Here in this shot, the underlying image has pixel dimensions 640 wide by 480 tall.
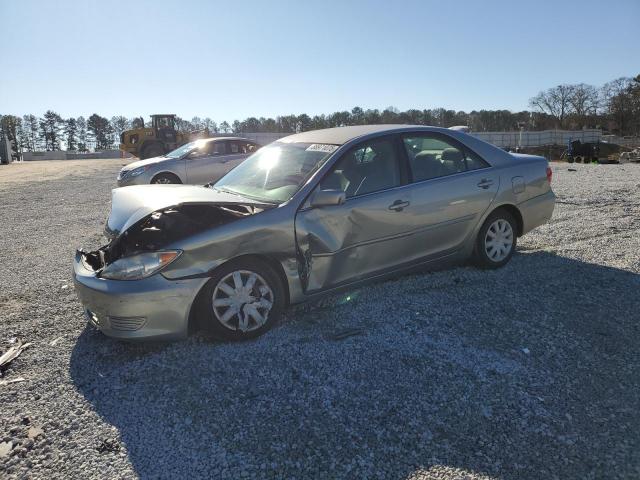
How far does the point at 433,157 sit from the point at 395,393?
2.61 metres

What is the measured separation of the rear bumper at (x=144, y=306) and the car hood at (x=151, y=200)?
634 mm

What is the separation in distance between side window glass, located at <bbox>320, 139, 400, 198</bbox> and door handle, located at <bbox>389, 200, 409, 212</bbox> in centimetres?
17

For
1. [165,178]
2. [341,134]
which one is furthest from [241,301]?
[165,178]

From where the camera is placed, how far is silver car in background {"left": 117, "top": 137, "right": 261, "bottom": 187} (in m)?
11.6

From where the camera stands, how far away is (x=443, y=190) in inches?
184

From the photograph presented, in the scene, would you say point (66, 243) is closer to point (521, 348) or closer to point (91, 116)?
point (521, 348)

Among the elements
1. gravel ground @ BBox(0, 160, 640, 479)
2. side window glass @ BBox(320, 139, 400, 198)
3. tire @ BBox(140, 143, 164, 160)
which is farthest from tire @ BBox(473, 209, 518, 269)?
tire @ BBox(140, 143, 164, 160)

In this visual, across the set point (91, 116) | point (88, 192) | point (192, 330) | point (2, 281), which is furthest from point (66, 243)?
point (91, 116)

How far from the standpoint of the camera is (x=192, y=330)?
366 centimetres

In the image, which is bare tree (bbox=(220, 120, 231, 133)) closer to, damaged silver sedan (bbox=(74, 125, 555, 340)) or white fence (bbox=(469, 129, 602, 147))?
white fence (bbox=(469, 129, 602, 147))

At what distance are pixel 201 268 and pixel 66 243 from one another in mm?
4939

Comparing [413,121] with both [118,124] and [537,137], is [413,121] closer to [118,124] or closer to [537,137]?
[537,137]

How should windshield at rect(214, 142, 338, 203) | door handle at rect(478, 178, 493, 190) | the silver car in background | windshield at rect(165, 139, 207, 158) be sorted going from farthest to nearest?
1. windshield at rect(165, 139, 207, 158)
2. the silver car in background
3. door handle at rect(478, 178, 493, 190)
4. windshield at rect(214, 142, 338, 203)

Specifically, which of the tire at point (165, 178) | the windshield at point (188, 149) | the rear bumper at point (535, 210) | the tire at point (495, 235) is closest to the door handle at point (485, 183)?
the tire at point (495, 235)
